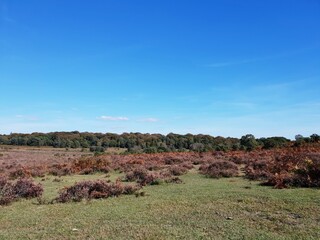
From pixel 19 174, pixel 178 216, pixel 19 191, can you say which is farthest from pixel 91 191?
pixel 19 174

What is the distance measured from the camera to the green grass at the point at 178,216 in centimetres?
679

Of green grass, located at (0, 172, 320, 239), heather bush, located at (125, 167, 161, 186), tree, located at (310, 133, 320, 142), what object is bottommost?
green grass, located at (0, 172, 320, 239)

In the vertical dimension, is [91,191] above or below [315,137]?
below

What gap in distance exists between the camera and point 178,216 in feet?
26.9

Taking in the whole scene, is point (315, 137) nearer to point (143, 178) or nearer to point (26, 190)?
point (143, 178)

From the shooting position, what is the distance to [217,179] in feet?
50.7

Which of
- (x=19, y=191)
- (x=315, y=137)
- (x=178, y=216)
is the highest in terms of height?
(x=315, y=137)

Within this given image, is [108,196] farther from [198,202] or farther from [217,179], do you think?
[217,179]

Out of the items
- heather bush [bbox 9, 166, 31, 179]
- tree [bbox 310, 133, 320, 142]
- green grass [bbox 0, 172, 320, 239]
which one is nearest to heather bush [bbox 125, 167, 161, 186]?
green grass [bbox 0, 172, 320, 239]

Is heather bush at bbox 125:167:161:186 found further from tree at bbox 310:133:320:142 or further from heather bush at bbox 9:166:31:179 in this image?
tree at bbox 310:133:320:142

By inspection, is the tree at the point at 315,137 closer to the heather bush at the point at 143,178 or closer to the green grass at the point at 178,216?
the heather bush at the point at 143,178

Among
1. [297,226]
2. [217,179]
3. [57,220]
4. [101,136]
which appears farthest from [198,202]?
[101,136]

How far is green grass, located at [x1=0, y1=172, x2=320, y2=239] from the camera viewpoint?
679cm

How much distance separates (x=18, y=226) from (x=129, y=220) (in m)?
2.51
